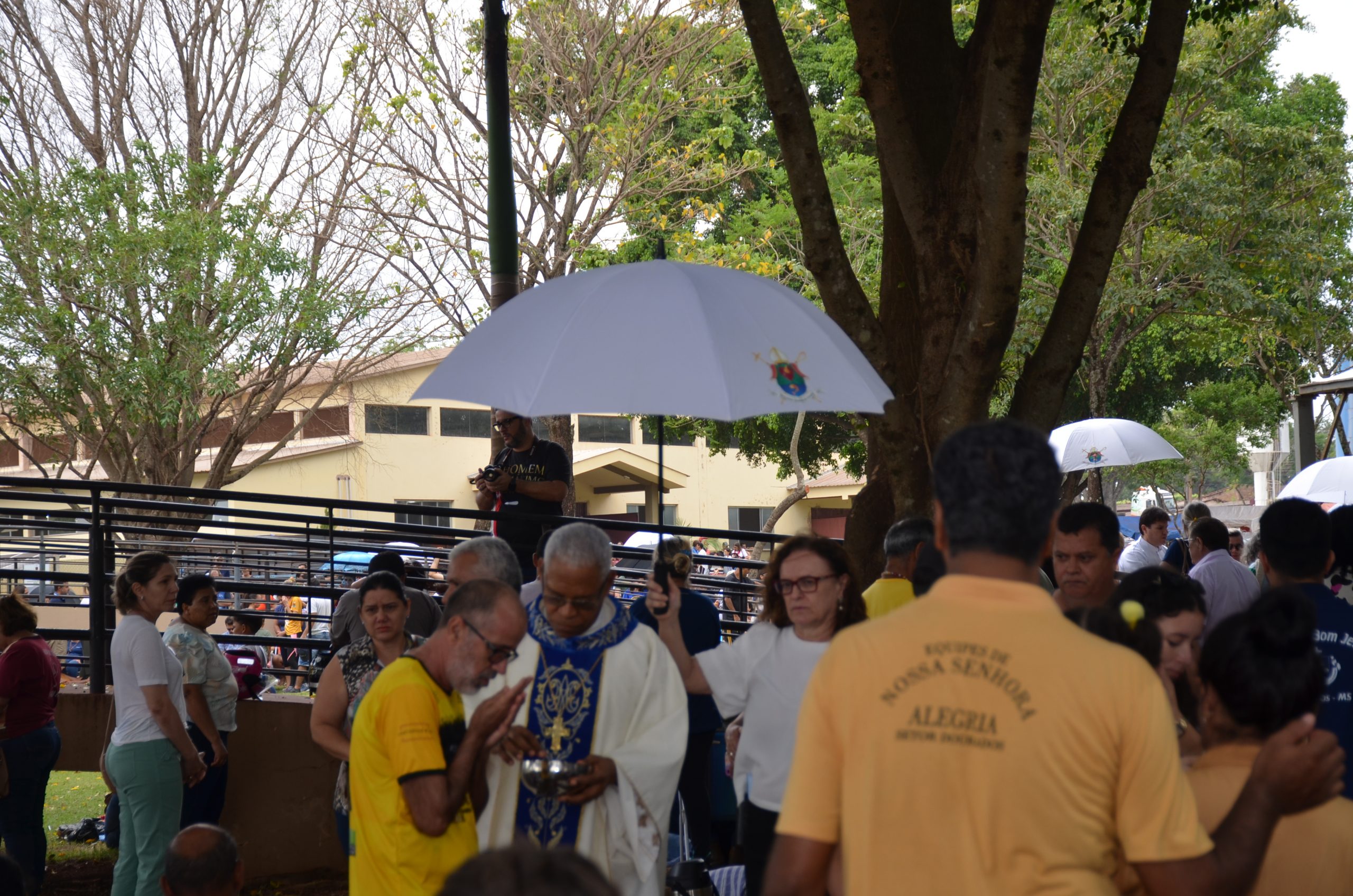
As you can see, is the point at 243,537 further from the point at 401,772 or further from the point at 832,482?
the point at 832,482

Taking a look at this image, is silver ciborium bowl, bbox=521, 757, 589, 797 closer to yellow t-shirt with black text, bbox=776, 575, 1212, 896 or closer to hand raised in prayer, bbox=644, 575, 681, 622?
hand raised in prayer, bbox=644, 575, 681, 622

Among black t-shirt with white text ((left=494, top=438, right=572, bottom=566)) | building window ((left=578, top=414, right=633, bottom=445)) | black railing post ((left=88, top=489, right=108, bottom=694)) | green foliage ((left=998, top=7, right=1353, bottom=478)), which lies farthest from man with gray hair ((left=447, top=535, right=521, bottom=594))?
building window ((left=578, top=414, right=633, bottom=445))

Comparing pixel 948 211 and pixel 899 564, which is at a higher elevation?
pixel 948 211

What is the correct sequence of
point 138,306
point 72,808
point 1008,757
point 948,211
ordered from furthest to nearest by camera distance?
point 138,306, point 72,808, point 948,211, point 1008,757

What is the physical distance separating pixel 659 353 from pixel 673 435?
31.2 meters

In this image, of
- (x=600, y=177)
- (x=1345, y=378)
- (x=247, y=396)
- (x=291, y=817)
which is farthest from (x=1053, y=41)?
(x=291, y=817)

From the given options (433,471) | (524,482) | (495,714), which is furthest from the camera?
(433,471)

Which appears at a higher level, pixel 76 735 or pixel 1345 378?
pixel 1345 378

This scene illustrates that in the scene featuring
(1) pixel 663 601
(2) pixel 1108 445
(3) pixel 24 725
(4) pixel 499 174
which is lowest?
(3) pixel 24 725

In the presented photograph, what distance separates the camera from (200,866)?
3932 millimetres

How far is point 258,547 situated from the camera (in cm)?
976

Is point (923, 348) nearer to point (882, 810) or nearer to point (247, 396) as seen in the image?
point (882, 810)

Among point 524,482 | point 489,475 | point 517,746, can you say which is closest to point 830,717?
point 517,746

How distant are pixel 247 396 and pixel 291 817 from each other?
1338 cm
